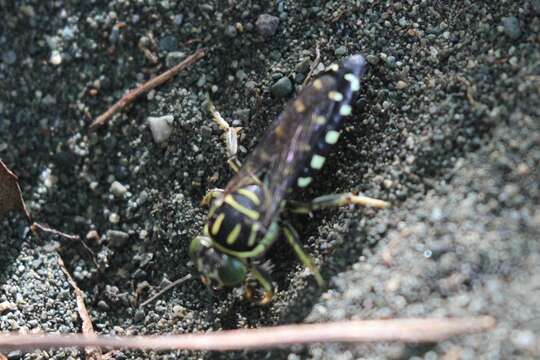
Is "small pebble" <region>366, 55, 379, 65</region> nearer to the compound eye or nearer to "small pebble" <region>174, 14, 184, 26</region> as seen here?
"small pebble" <region>174, 14, 184, 26</region>

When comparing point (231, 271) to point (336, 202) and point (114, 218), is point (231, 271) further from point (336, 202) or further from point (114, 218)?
point (114, 218)

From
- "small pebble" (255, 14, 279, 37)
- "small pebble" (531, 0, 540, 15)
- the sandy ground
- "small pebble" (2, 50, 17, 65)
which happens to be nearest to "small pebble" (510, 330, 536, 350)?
the sandy ground

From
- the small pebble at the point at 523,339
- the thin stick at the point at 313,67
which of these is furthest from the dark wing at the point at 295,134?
the small pebble at the point at 523,339

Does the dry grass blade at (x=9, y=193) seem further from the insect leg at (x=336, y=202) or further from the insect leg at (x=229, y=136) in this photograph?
the insect leg at (x=336, y=202)

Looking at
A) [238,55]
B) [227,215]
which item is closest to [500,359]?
[227,215]

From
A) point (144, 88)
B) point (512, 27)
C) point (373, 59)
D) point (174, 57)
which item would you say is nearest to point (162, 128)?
point (144, 88)

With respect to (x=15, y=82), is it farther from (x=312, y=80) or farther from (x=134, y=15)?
(x=312, y=80)
